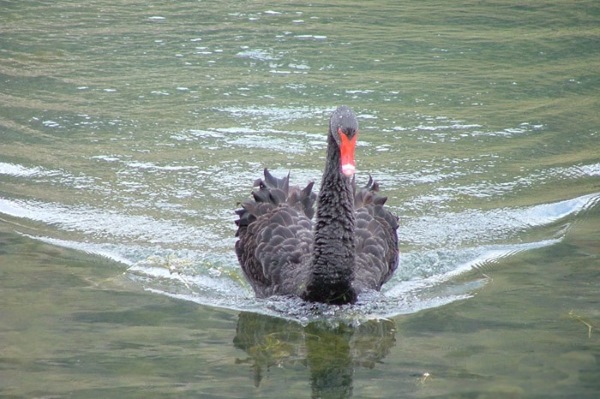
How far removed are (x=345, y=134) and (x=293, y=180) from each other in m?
2.94

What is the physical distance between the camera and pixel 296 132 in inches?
391

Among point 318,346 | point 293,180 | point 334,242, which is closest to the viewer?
point 318,346

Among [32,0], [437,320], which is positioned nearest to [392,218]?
[437,320]

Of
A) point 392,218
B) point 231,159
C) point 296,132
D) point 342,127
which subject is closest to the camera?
point 342,127

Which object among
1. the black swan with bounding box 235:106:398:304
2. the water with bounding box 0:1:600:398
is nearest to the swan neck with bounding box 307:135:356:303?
the black swan with bounding box 235:106:398:304

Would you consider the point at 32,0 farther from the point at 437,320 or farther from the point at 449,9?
the point at 437,320

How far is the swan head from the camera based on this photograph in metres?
5.87

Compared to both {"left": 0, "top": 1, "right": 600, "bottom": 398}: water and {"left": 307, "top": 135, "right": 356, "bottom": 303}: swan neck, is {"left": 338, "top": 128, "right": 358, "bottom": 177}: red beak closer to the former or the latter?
{"left": 307, "top": 135, "right": 356, "bottom": 303}: swan neck

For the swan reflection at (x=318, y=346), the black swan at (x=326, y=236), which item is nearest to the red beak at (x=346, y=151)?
the black swan at (x=326, y=236)

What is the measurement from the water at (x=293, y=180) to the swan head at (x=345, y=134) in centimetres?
99

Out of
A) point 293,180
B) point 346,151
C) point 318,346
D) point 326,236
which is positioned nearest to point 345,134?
point 346,151

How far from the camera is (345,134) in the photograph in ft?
19.7

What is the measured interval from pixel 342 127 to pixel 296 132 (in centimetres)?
393

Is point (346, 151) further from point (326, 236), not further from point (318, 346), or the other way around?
point (318, 346)
